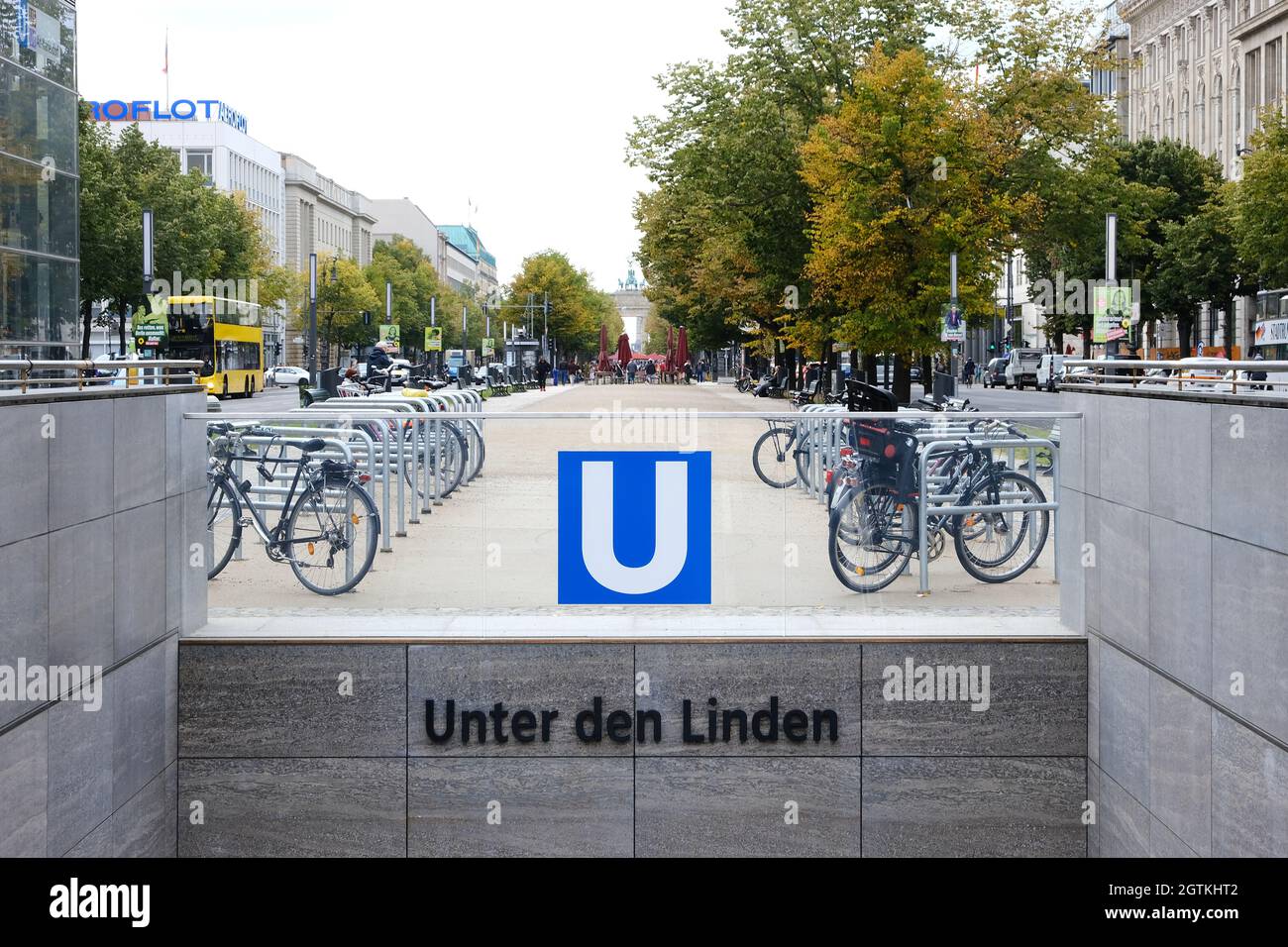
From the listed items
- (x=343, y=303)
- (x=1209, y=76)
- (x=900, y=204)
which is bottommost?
(x=900, y=204)

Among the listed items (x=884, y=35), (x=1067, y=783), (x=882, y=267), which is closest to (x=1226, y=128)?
(x=884, y=35)

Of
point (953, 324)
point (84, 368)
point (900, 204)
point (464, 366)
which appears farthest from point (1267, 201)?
point (84, 368)

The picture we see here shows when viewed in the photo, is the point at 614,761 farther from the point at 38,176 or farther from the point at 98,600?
the point at 38,176

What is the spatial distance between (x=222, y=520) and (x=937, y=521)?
4221mm

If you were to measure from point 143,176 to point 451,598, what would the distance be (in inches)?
2088

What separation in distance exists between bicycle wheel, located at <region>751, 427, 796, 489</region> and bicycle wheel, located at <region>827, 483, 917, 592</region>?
0.36 metres

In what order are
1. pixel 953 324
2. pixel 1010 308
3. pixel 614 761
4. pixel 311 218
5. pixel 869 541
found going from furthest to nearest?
pixel 311 218
pixel 1010 308
pixel 953 324
pixel 869 541
pixel 614 761

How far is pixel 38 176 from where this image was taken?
16297 mm

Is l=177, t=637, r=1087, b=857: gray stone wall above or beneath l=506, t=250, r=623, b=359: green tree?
beneath

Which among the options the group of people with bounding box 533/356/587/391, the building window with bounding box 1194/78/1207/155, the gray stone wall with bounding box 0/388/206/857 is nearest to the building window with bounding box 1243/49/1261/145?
the building window with bounding box 1194/78/1207/155

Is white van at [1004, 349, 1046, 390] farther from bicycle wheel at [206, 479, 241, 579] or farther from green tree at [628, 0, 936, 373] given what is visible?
bicycle wheel at [206, 479, 241, 579]

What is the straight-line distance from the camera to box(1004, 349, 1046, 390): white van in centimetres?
7250
